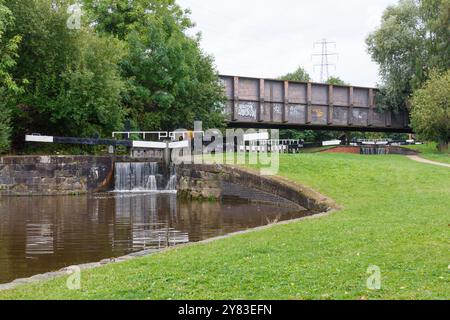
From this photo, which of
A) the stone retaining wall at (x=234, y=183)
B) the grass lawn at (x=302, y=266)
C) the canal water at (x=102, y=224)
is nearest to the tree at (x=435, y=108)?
the stone retaining wall at (x=234, y=183)

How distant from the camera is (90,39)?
3042 cm

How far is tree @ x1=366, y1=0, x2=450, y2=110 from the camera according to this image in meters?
42.1

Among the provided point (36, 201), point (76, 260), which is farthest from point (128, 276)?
point (36, 201)

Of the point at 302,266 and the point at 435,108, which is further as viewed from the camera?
the point at 435,108

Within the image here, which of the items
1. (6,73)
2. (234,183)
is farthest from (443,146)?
(6,73)

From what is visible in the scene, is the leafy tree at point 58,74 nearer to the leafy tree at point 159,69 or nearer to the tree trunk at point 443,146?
the leafy tree at point 159,69

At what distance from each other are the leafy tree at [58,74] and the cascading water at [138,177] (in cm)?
407

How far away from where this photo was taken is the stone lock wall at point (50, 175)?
25.1 m

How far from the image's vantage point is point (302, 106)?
1741 inches

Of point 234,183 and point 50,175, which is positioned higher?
point 50,175

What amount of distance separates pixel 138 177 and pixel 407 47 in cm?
2736

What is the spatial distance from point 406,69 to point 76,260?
129ft

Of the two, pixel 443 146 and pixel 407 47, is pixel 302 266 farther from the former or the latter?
pixel 407 47

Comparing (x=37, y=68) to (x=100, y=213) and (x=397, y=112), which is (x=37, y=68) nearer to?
(x=100, y=213)
